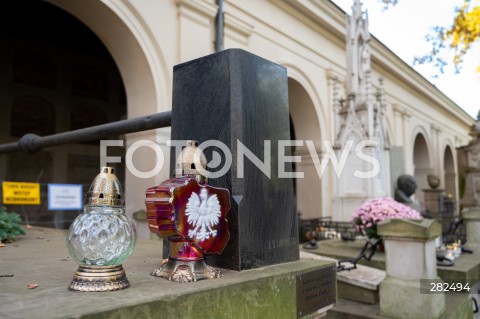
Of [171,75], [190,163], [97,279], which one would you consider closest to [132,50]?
[171,75]

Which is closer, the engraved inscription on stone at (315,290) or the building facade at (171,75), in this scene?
the engraved inscription on stone at (315,290)

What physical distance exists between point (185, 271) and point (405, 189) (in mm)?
7947

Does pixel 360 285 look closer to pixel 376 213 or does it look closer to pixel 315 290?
pixel 376 213

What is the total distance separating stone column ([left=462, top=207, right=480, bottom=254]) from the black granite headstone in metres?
5.22

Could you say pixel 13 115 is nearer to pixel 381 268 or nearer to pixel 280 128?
pixel 381 268

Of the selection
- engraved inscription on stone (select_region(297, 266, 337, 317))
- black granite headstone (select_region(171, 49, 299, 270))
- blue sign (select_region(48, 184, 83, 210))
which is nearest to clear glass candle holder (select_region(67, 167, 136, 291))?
black granite headstone (select_region(171, 49, 299, 270))

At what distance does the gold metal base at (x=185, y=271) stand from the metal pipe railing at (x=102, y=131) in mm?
682

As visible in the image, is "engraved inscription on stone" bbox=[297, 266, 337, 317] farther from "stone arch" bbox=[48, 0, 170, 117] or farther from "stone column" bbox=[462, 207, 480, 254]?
"stone arch" bbox=[48, 0, 170, 117]

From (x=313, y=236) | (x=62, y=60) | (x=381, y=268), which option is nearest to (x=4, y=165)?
(x=62, y=60)

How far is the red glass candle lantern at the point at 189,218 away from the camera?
106 centimetres

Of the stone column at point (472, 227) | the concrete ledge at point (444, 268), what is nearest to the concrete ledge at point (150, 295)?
the concrete ledge at point (444, 268)

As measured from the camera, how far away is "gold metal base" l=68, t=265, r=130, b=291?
0.95m

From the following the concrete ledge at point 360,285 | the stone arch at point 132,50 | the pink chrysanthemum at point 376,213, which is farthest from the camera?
the stone arch at point 132,50

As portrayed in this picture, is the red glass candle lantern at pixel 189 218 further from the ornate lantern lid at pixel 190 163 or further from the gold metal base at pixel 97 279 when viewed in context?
the gold metal base at pixel 97 279
